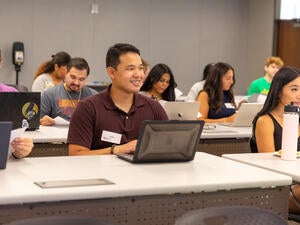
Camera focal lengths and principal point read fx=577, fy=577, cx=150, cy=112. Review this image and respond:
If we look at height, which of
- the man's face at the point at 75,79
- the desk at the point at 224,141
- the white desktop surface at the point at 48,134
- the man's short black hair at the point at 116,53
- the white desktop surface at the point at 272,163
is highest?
the man's short black hair at the point at 116,53

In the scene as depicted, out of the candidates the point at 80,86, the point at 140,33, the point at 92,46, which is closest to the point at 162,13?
the point at 140,33

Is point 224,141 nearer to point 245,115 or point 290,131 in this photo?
point 245,115

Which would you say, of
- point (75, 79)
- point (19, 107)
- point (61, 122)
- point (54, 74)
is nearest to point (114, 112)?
point (19, 107)

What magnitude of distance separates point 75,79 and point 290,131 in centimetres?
262

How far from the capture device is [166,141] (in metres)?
2.79

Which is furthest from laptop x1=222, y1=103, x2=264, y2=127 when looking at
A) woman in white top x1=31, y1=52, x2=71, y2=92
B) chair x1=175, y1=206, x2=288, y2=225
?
chair x1=175, y1=206, x2=288, y2=225

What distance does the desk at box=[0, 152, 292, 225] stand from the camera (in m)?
2.22

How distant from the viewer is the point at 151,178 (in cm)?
249

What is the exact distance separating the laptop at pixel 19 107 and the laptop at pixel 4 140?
1.30 m

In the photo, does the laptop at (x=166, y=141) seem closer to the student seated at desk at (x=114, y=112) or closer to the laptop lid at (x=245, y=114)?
the student seated at desk at (x=114, y=112)

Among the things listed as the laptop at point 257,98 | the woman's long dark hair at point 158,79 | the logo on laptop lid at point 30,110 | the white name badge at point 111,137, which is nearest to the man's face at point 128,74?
the white name badge at point 111,137

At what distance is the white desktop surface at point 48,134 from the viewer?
13.4 feet

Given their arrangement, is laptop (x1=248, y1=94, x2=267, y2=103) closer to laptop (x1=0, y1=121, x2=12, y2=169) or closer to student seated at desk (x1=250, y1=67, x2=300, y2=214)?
student seated at desk (x1=250, y1=67, x2=300, y2=214)

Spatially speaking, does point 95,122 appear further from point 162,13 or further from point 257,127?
point 162,13
